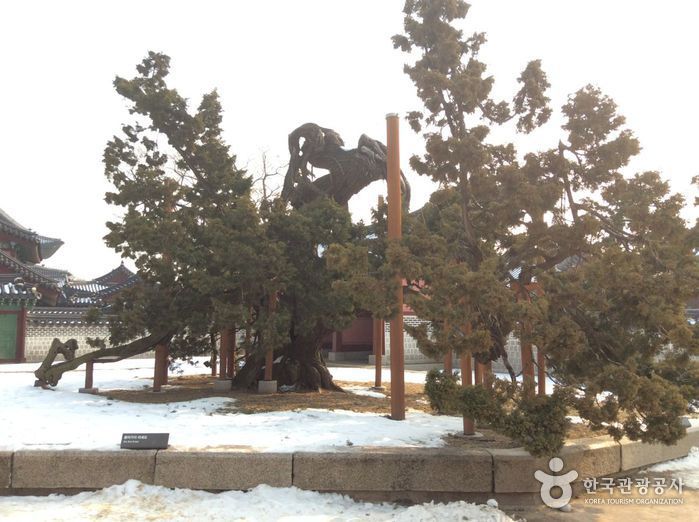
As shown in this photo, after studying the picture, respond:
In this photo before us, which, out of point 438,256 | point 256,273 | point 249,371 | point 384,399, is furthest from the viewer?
point 249,371

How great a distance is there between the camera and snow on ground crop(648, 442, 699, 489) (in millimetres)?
6261

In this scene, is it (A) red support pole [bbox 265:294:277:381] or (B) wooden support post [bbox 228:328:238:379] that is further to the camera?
(B) wooden support post [bbox 228:328:238:379]

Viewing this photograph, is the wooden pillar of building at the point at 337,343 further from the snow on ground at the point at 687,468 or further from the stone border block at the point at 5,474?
the stone border block at the point at 5,474

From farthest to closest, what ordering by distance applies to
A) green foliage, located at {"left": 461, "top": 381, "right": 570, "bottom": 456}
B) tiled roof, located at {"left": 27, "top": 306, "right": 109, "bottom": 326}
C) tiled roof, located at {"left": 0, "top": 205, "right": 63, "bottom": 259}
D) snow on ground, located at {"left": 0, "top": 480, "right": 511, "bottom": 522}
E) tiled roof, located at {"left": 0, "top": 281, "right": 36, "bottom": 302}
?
tiled roof, located at {"left": 0, "top": 205, "right": 63, "bottom": 259}
tiled roof, located at {"left": 27, "top": 306, "right": 109, "bottom": 326}
tiled roof, located at {"left": 0, "top": 281, "right": 36, "bottom": 302}
green foliage, located at {"left": 461, "top": 381, "right": 570, "bottom": 456}
snow on ground, located at {"left": 0, "top": 480, "right": 511, "bottom": 522}

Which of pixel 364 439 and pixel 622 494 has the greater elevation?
pixel 364 439

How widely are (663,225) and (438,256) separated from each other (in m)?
2.30

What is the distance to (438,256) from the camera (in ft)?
20.3

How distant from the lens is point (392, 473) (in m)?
5.36

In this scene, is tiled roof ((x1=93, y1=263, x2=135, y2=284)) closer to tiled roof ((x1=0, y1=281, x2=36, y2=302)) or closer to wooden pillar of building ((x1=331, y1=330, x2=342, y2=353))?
tiled roof ((x1=0, y1=281, x2=36, y2=302))

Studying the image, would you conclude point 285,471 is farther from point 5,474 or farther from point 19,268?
Result: point 19,268

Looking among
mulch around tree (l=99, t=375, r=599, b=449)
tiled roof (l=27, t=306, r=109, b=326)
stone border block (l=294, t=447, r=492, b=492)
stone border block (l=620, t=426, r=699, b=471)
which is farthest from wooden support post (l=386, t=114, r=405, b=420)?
tiled roof (l=27, t=306, r=109, b=326)

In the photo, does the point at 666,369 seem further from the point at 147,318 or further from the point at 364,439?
the point at 147,318

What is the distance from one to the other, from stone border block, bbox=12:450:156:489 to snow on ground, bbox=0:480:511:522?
105mm

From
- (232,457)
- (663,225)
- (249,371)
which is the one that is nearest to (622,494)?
(663,225)
